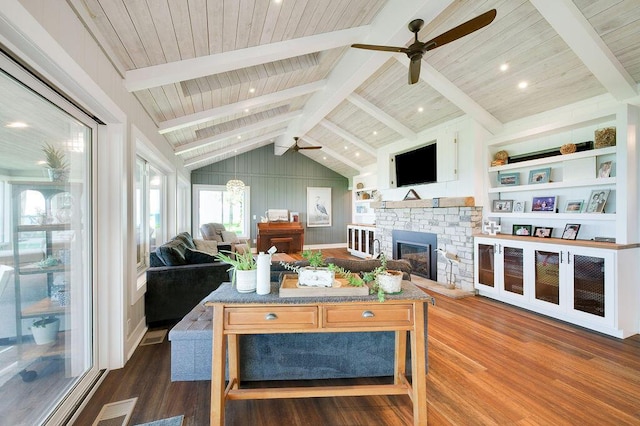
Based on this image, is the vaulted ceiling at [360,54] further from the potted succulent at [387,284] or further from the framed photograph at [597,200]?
the potted succulent at [387,284]

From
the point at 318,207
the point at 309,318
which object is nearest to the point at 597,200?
the point at 309,318

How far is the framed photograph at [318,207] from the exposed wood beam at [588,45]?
24.7 feet

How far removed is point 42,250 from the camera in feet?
5.44

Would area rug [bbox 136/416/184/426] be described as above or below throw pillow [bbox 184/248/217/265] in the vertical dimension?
below

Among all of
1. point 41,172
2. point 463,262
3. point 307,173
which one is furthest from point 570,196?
point 307,173

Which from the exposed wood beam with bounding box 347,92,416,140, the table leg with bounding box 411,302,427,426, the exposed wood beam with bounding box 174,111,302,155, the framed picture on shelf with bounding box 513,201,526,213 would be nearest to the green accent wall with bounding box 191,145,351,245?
the exposed wood beam with bounding box 174,111,302,155

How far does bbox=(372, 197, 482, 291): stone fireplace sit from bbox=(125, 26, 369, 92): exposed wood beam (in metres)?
3.14

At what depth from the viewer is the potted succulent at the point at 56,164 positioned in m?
1.72

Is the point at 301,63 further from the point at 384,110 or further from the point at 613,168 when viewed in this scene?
the point at 613,168

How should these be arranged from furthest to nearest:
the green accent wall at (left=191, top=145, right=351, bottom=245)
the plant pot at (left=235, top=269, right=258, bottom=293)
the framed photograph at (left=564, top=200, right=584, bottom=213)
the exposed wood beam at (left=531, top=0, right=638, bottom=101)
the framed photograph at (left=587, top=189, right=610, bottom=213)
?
the green accent wall at (left=191, top=145, right=351, bottom=245)
the framed photograph at (left=564, top=200, right=584, bottom=213)
the framed photograph at (left=587, top=189, right=610, bottom=213)
the exposed wood beam at (left=531, top=0, right=638, bottom=101)
the plant pot at (left=235, top=269, right=258, bottom=293)

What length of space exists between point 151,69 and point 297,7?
141cm

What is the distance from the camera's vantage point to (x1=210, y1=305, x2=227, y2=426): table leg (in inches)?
61.4

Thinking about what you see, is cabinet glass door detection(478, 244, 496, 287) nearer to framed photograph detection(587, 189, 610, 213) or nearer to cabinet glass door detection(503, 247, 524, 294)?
cabinet glass door detection(503, 247, 524, 294)

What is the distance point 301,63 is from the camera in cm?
374
